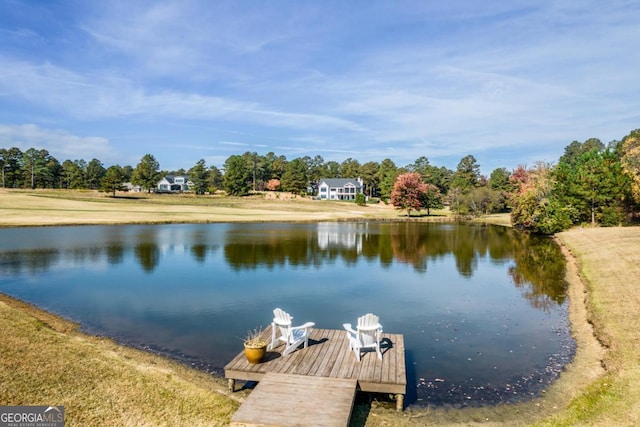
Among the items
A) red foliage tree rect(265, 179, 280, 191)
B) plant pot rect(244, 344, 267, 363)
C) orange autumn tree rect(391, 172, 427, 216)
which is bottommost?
plant pot rect(244, 344, 267, 363)

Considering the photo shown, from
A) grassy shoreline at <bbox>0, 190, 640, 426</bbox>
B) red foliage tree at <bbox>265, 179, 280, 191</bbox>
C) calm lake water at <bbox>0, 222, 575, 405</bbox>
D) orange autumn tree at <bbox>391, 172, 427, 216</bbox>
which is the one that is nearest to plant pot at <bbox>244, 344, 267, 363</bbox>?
grassy shoreline at <bbox>0, 190, 640, 426</bbox>

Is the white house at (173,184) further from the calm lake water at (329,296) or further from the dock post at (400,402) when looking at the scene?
the dock post at (400,402)

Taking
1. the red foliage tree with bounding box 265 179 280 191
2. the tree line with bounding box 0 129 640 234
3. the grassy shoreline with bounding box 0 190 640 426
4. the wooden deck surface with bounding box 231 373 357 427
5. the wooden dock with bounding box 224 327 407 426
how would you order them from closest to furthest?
the wooden deck surface with bounding box 231 373 357 427 < the wooden dock with bounding box 224 327 407 426 < the grassy shoreline with bounding box 0 190 640 426 < the tree line with bounding box 0 129 640 234 < the red foliage tree with bounding box 265 179 280 191

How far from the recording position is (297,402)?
915cm

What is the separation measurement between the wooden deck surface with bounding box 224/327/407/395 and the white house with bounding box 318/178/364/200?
12522 cm

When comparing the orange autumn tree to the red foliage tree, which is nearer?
the orange autumn tree

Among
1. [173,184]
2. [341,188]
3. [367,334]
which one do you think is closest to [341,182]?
[341,188]

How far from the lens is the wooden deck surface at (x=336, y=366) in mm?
10344

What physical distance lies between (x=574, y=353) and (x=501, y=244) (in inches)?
1310

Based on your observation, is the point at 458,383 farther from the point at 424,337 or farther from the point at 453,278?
the point at 453,278

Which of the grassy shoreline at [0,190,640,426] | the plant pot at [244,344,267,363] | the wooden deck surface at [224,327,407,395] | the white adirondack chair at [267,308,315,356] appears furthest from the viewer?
the white adirondack chair at [267,308,315,356]

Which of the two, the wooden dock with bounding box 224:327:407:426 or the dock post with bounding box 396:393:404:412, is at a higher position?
the wooden dock with bounding box 224:327:407:426

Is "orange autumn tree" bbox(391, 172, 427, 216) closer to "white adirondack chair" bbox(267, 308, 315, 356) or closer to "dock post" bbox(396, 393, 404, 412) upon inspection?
"white adirondack chair" bbox(267, 308, 315, 356)

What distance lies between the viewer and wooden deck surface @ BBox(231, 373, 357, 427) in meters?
8.42
